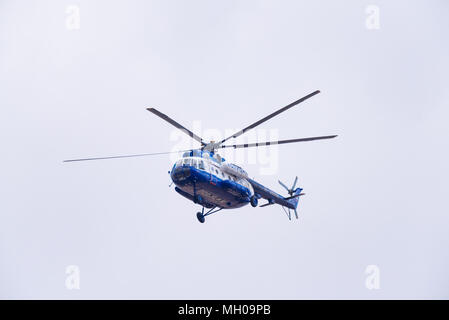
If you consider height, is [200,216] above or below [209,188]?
below

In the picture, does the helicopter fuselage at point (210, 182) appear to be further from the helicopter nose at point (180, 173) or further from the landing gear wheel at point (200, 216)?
the landing gear wheel at point (200, 216)

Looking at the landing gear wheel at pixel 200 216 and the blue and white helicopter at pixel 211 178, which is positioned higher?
the blue and white helicopter at pixel 211 178

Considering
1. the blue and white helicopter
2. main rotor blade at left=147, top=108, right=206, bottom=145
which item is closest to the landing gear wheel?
the blue and white helicopter

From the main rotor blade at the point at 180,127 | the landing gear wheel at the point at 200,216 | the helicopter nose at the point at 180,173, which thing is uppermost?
the main rotor blade at the point at 180,127

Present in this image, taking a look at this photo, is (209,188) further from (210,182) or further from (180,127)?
(180,127)

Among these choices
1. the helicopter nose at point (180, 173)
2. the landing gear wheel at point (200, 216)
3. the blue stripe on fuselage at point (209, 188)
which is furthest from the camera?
the landing gear wheel at point (200, 216)

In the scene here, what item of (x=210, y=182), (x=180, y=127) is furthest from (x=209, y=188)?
(x=180, y=127)

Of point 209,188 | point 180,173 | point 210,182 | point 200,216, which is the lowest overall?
point 200,216

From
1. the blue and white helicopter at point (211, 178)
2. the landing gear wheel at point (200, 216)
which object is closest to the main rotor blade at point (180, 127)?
the blue and white helicopter at point (211, 178)

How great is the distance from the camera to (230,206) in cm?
4353

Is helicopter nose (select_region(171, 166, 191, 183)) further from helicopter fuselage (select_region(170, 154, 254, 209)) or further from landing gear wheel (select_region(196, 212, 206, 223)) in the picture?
landing gear wheel (select_region(196, 212, 206, 223))
